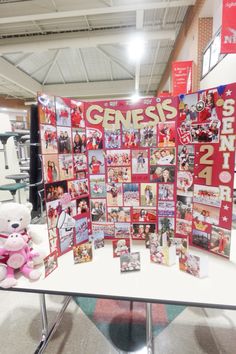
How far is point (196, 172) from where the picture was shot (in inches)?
48.5

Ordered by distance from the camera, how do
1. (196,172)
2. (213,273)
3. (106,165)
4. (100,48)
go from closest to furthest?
(213,273)
(196,172)
(106,165)
(100,48)

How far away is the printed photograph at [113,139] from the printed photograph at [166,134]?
245 millimetres

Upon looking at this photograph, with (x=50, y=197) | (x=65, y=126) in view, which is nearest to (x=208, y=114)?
(x=65, y=126)

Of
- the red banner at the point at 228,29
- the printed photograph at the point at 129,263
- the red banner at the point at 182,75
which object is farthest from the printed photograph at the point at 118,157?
the red banner at the point at 182,75

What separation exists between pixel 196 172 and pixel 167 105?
42 centimetres

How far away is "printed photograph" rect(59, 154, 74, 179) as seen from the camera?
1.22 metres

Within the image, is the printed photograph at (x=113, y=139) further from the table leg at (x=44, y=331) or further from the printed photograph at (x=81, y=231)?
the table leg at (x=44, y=331)

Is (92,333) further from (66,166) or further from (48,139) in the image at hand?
(48,139)

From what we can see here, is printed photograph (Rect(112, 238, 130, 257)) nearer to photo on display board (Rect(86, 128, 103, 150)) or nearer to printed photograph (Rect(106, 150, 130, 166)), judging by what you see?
printed photograph (Rect(106, 150, 130, 166))

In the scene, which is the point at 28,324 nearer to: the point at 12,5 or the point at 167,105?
the point at 167,105

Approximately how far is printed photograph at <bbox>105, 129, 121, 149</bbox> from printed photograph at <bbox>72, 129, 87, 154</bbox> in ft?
0.48

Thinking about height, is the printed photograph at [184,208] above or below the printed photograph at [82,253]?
above

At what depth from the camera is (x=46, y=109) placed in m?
1.11

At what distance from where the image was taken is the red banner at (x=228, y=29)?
2.21 m
